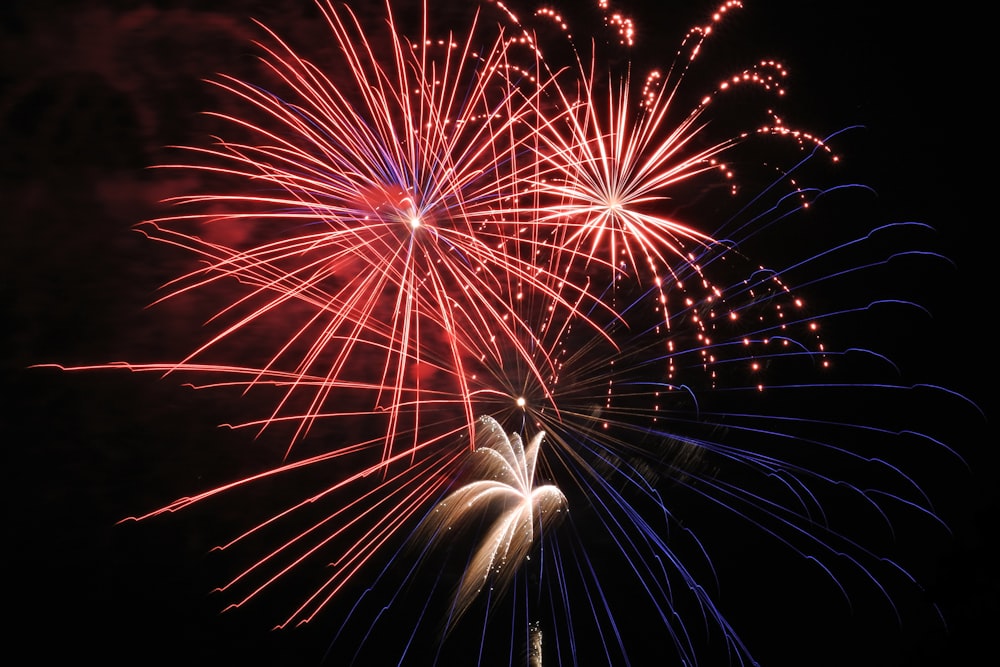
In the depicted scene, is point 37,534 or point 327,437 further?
point 327,437

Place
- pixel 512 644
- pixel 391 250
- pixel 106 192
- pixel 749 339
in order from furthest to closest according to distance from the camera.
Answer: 1. pixel 512 644
2. pixel 749 339
3. pixel 391 250
4. pixel 106 192

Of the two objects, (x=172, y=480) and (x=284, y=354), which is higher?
(x=284, y=354)

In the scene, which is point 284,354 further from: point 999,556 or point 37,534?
point 999,556

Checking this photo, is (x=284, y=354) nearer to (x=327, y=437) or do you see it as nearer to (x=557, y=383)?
(x=327, y=437)

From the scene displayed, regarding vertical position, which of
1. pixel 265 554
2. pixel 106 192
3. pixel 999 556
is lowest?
pixel 999 556

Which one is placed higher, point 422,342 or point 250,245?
point 250,245

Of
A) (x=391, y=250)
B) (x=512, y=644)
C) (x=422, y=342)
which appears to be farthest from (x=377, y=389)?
(x=512, y=644)

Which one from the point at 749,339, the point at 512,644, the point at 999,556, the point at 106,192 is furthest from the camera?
the point at 999,556

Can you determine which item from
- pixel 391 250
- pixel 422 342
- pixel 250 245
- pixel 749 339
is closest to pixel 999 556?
pixel 749 339

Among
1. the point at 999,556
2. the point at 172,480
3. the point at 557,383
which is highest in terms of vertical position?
the point at 557,383
